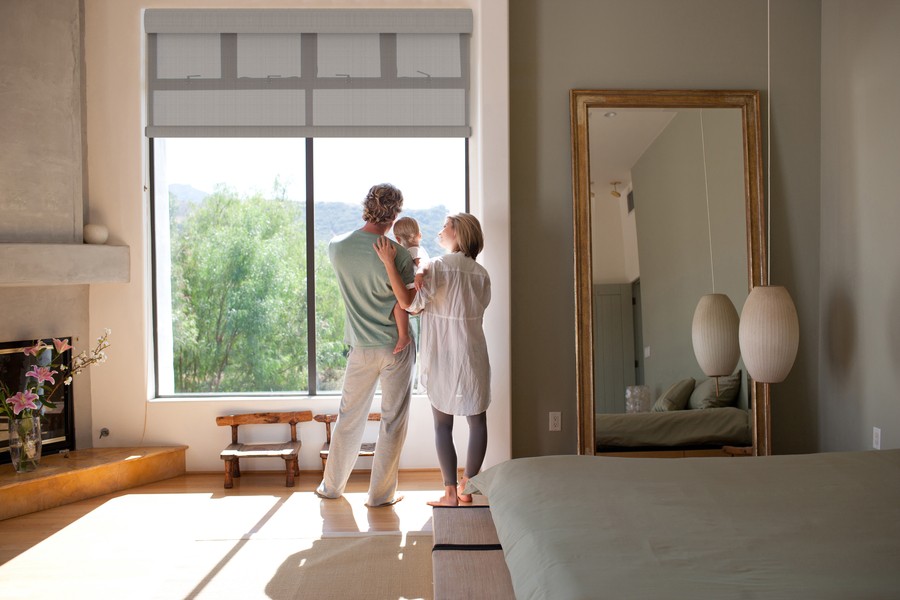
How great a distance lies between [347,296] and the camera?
3.79 metres

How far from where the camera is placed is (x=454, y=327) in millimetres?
3576

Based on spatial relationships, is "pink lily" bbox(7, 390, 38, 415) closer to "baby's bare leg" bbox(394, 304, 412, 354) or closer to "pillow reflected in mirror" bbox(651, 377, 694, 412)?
"baby's bare leg" bbox(394, 304, 412, 354)

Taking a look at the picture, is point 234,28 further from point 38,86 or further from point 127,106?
point 38,86

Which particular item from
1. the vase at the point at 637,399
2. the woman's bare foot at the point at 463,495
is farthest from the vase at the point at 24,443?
the vase at the point at 637,399

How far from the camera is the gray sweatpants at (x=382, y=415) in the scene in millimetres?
3783

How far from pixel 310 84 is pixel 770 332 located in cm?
283

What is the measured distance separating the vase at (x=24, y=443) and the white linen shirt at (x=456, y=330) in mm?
2091

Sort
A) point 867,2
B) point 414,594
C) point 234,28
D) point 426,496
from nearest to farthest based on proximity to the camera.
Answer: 1. point 414,594
2. point 867,2
3. point 426,496
4. point 234,28

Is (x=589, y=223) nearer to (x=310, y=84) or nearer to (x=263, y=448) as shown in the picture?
(x=310, y=84)

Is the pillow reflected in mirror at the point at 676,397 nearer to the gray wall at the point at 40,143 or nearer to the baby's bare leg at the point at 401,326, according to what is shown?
the baby's bare leg at the point at 401,326

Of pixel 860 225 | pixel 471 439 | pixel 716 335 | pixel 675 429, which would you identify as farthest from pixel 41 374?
pixel 860 225

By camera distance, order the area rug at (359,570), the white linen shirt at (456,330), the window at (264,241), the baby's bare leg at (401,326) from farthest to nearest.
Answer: the window at (264,241)
the baby's bare leg at (401,326)
the white linen shirt at (456,330)
the area rug at (359,570)

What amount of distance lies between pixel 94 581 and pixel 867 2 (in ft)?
14.2

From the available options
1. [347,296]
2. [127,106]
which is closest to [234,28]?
[127,106]
